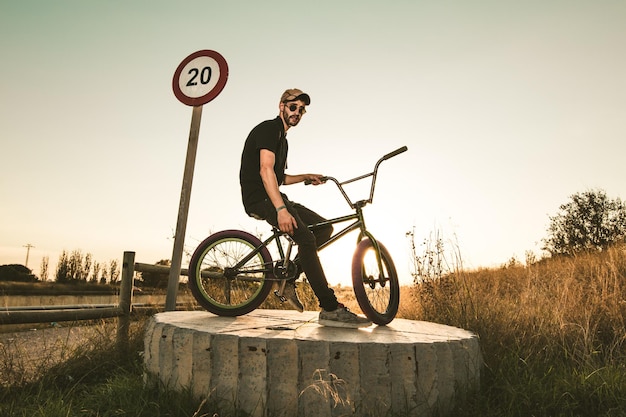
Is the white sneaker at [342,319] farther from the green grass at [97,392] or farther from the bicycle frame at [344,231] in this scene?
the green grass at [97,392]

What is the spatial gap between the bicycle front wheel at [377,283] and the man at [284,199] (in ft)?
0.58

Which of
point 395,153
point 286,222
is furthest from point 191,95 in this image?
point 395,153

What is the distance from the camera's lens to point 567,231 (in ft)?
65.4

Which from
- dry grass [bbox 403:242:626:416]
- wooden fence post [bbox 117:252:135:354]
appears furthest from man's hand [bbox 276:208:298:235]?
wooden fence post [bbox 117:252:135:354]

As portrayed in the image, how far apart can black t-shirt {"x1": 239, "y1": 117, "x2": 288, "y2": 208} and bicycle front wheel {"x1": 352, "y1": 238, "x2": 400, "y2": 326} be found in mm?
924

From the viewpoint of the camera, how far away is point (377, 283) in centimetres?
361

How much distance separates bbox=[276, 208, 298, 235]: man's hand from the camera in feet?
10.6

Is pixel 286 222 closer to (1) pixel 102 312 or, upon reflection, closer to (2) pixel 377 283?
(2) pixel 377 283

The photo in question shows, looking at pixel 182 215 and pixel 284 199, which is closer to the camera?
pixel 284 199

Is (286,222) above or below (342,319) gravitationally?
above

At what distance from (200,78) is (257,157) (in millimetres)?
1426

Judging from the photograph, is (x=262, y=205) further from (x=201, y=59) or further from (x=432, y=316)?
(x=432, y=316)

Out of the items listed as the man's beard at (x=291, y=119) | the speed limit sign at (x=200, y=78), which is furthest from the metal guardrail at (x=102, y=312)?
the man's beard at (x=291, y=119)

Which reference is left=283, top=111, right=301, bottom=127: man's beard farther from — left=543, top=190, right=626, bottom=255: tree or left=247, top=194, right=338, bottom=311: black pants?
left=543, top=190, right=626, bottom=255: tree
